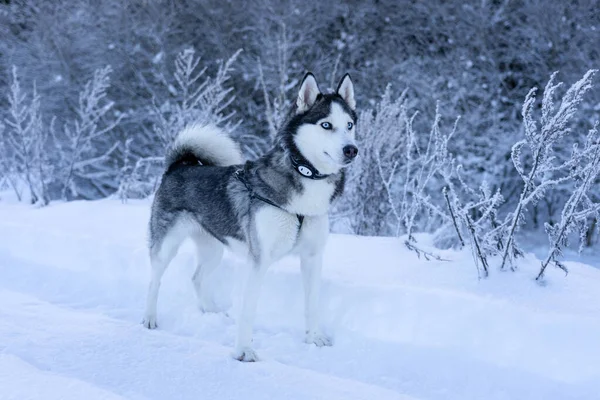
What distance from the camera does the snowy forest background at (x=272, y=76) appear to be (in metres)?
8.86

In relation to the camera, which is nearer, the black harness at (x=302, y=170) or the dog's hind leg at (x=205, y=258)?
the black harness at (x=302, y=170)

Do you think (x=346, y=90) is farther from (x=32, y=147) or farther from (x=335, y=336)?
(x=32, y=147)

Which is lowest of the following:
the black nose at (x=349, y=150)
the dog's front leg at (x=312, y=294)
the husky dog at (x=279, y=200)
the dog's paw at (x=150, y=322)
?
the dog's paw at (x=150, y=322)

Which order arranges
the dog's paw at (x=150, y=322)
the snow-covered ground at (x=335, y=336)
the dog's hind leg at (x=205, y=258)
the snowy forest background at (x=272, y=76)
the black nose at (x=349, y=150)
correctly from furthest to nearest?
1. the snowy forest background at (x=272, y=76)
2. the dog's hind leg at (x=205, y=258)
3. the dog's paw at (x=150, y=322)
4. the black nose at (x=349, y=150)
5. the snow-covered ground at (x=335, y=336)

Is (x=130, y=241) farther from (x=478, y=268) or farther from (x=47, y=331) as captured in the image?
(x=478, y=268)

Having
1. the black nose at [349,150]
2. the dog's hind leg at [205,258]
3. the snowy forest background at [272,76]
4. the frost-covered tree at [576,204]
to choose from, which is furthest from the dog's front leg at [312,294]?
the snowy forest background at [272,76]

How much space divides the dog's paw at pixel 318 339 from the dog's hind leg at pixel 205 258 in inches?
34.5

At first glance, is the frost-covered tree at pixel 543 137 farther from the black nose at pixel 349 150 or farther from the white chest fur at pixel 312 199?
the white chest fur at pixel 312 199

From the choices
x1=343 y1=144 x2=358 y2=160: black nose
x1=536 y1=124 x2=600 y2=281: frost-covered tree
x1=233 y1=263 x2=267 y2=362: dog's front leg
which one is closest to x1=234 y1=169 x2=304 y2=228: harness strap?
x1=233 y1=263 x2=267 y2=362: dog's front leg

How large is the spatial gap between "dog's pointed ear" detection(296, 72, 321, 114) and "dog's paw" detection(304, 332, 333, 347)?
1.36 metres

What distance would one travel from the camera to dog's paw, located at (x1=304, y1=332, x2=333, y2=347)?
3.47 m

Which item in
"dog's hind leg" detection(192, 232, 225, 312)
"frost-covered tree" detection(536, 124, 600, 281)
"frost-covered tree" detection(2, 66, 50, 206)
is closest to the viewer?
"frost-covered tree" detection(536, 124, 600, 281)

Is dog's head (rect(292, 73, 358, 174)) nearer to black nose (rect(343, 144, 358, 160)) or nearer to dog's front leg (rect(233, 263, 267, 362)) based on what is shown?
black nose (rect(343, 144, 358, 160))

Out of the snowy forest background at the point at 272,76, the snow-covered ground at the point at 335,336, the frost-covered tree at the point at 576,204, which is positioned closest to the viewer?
the snow-covered ground at the point at 335,336
